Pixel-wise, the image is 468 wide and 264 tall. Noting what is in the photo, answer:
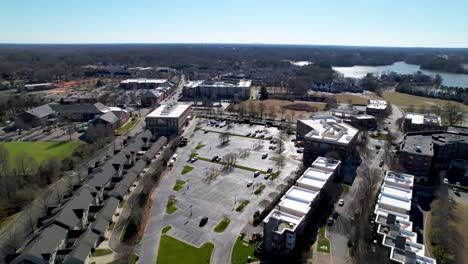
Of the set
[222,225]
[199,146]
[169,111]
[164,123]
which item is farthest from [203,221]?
[169,111]

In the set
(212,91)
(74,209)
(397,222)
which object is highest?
(212,91)

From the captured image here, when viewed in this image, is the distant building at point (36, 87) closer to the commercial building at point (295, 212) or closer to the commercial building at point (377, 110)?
A: the commercial building at point (295, 212)

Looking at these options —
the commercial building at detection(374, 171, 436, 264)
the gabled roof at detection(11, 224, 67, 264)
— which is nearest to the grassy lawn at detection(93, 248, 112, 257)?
the gabled roof at detection(11, 224, 67, 264)

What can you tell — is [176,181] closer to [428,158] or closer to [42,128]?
[428,158]

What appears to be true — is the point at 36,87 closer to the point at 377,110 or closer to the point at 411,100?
the point at 377,110

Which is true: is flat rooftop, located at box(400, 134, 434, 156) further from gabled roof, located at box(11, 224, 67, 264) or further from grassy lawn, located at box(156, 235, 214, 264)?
gabled roof, located at box(11, 224, 67, 264)

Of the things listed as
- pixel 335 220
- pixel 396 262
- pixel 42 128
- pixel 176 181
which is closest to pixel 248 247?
pixel 335 220
